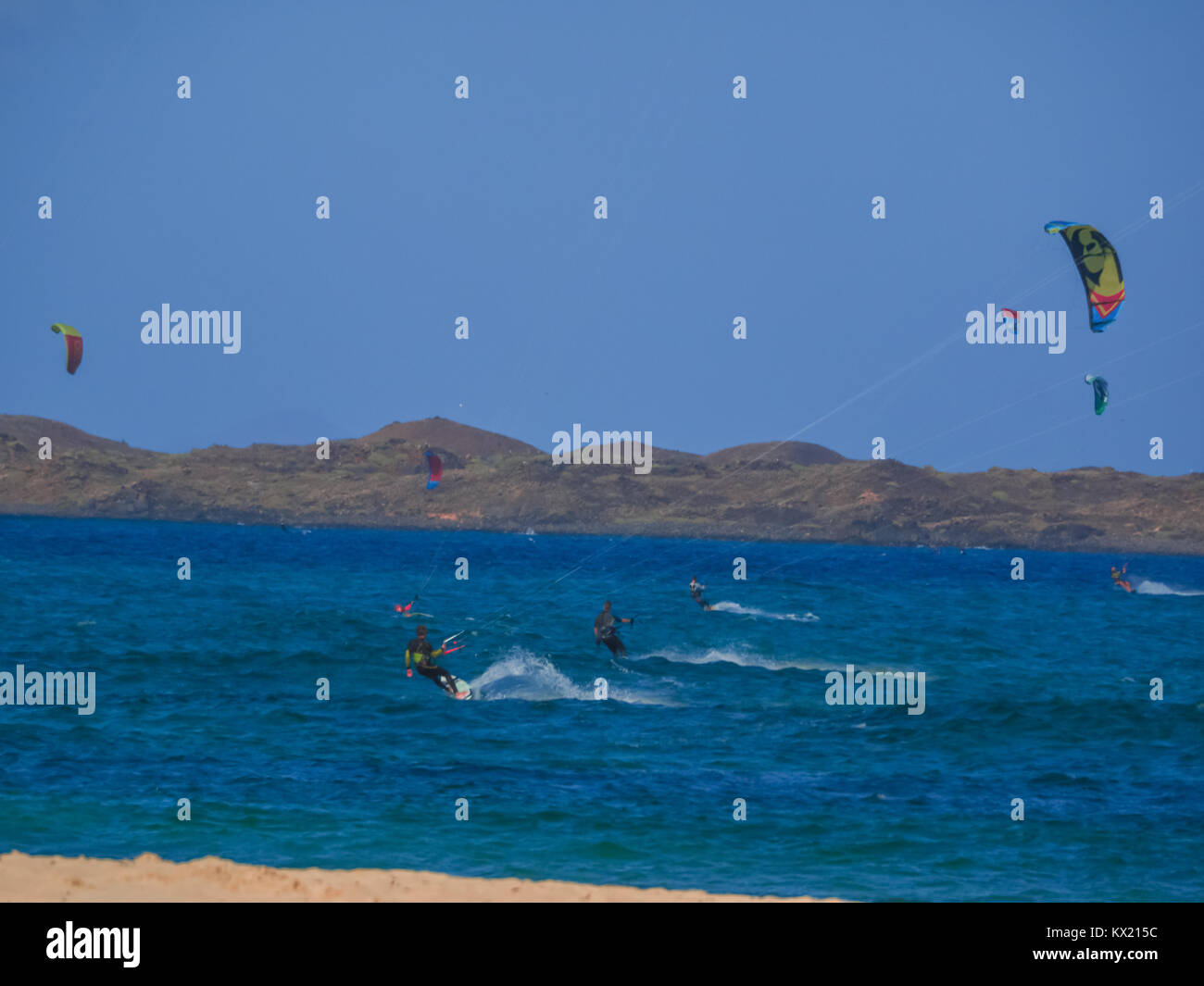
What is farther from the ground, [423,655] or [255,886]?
[423,655]

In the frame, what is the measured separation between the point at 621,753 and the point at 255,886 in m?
10.2

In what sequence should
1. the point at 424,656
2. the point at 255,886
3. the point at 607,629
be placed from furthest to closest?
the point at 607,629
the point at 424,656
the point at 255,886

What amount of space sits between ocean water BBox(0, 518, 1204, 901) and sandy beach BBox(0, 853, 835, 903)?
1.22 metres

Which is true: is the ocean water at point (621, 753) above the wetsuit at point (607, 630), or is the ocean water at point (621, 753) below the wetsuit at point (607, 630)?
below

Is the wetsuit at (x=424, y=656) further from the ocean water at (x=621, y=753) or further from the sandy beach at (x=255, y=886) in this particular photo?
the sandy beach at (x=255, y=886)

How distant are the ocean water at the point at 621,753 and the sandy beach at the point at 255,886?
1.22m

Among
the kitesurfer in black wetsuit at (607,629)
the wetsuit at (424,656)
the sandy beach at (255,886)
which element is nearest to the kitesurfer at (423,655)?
the wetsuit at (424,656)

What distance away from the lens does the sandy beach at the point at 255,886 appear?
11945 millimetres

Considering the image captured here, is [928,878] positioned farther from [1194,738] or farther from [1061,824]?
[1194,738]

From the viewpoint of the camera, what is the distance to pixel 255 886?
12.5 meters

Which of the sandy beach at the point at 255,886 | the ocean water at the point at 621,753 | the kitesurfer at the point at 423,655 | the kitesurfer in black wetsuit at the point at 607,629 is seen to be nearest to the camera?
the sandy beach at the point at 255,886

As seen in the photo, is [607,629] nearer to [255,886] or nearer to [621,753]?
[621,753]

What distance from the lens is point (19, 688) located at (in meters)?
27.7

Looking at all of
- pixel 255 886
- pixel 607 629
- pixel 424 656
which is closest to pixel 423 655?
pixel 424 656
